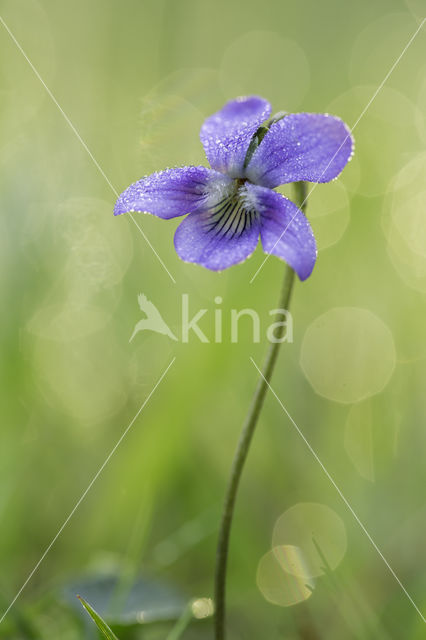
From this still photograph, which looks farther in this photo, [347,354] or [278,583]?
[347,354]

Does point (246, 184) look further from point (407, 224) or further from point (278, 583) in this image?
point (407, 224)

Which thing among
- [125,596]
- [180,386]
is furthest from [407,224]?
[125,596]

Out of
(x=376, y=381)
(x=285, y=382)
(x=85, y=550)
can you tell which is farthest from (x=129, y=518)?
(x=376, y=381)

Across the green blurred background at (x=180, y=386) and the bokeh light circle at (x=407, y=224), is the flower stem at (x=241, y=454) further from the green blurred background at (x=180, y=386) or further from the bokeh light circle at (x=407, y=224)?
the bokeh light circle at (x=407, y=224)

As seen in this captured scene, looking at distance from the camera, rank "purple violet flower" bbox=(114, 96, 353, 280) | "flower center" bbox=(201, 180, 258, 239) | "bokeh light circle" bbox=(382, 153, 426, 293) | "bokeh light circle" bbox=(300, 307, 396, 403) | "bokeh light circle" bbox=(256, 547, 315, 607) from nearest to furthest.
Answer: "purple violet flower" bbox=(114, 96, 353, 280) → "flower center" bbox=(201, 180, 258, 239) → "bokeh light circle" bbox=(256, 547, 315, 607) → "bokeh light circle" bbox=(300, 307, 396, 403) → "bokeh light circle" bbox=(382, 153, 426, 293)

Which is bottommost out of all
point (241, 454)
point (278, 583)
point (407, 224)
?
point (278, 583)

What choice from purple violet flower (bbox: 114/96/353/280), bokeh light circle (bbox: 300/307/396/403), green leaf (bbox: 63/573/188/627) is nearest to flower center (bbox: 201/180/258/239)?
purple violet flower (bbox: 114/96/353/280)

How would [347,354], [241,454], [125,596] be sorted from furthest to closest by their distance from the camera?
[347,354] → [125,596] → [241,454]

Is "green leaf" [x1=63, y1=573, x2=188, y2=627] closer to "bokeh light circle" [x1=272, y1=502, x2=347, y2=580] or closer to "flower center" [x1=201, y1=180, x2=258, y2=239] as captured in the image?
"bokeh light circle" [x1=272, y1=502, x2=347, y2=580]

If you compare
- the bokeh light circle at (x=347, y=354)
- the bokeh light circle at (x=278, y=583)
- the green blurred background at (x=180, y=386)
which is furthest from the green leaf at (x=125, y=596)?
the bokeh light circle at (x=347, y=354)
